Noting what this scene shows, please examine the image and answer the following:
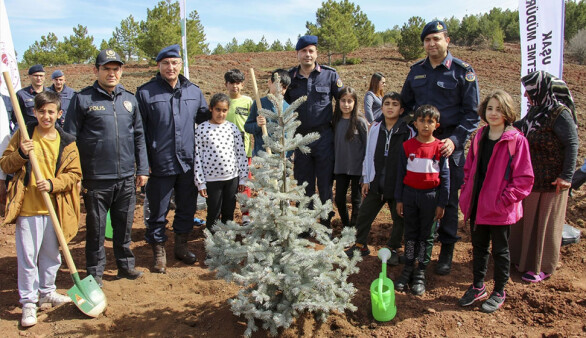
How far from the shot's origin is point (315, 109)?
4.71m

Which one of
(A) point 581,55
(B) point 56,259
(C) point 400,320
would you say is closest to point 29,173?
(B) point 56,259

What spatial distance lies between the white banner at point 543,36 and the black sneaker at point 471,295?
269 cm

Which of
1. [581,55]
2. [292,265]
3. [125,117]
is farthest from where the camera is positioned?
[581,55]

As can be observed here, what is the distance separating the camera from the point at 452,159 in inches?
155

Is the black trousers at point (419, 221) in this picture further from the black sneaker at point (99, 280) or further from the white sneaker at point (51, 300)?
the white sneaker at point (51, 300)

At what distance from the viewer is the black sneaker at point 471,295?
12.0 feet

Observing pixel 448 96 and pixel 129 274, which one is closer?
pixel 448 96

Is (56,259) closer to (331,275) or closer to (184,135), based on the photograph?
(184,135)

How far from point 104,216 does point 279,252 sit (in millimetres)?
2020

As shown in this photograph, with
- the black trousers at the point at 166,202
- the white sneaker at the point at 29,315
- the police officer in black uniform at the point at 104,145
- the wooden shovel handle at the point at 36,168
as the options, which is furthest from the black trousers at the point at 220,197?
the white sneaker at the point at 29,315

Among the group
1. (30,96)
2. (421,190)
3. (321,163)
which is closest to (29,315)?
(321,163)

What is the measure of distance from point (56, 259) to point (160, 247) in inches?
40.9

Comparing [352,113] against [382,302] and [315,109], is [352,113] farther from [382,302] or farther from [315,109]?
[382,302]

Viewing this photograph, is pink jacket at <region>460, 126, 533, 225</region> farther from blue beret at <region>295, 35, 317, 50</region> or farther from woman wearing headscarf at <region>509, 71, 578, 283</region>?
blue beret at <region>295, 35, 317, 50</region>
